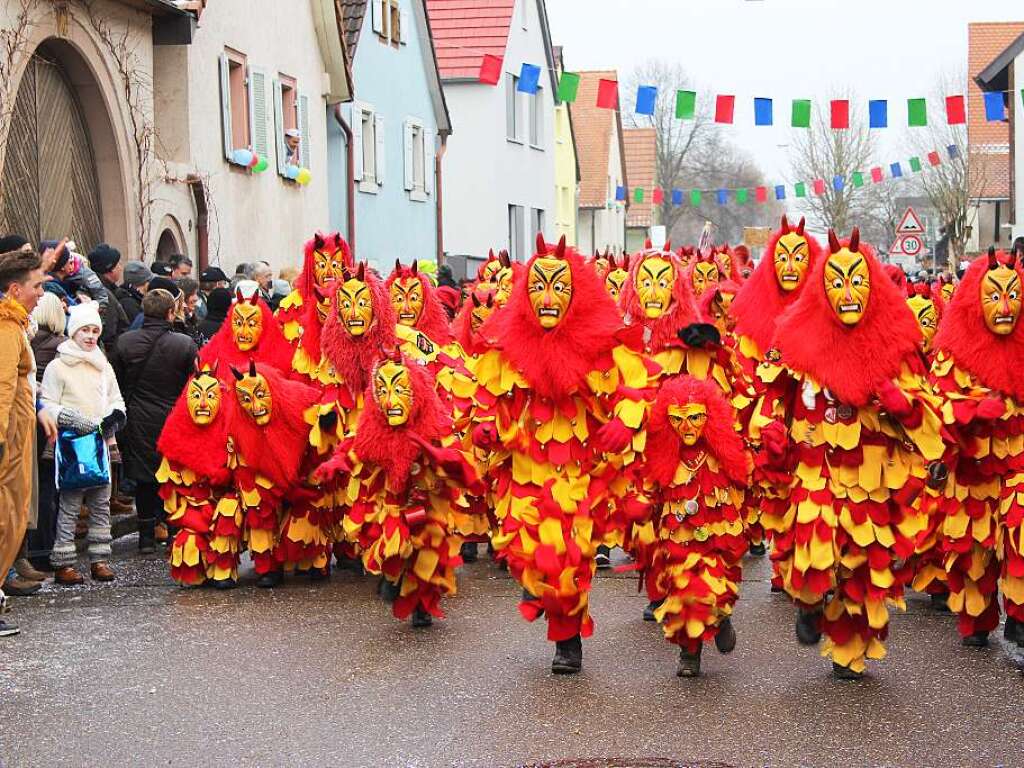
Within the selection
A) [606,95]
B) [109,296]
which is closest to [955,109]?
[606,95]

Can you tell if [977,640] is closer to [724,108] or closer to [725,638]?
[725,638]

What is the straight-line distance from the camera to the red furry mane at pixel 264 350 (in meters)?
11.1

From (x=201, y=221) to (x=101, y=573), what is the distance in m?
10.2

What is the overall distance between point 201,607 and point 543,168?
35.9 meters

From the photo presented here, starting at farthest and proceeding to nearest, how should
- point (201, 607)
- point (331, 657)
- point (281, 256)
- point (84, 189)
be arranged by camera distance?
point (281, 256) → point (84, 189) → point (201, 607) → point (331, 657)

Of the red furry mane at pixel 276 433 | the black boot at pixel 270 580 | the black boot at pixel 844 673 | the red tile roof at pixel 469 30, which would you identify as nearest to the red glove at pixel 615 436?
the black boot at pixel 844 673

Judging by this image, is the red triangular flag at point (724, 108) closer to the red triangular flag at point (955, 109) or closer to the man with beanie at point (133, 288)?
the red triangular flag at point (955, 109)

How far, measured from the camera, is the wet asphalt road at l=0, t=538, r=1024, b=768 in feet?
21.3

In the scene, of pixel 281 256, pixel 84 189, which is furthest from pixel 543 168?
pixel 84 189

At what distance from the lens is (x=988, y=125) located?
5191 centimetres

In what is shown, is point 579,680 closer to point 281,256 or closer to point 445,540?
point 445,540

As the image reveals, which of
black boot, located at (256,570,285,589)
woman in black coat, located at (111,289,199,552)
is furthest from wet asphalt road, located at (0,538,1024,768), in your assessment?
woman in black coat, located at (111,289,199,552)

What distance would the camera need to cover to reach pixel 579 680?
7.71 m

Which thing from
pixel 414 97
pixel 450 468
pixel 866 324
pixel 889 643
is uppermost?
pixel 414 97
